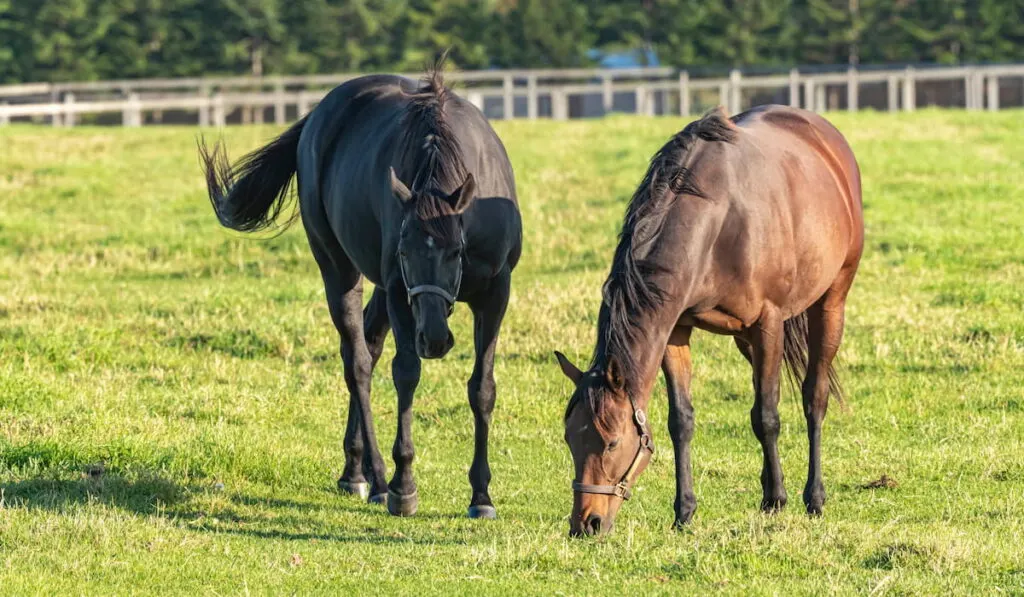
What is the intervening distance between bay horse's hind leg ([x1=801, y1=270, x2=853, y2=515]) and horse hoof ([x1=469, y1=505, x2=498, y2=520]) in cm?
173

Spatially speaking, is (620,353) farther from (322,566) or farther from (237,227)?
(237,227)

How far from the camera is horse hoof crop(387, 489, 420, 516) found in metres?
7.26

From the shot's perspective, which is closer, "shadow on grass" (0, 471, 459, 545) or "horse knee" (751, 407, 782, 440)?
"shadow on grass" (0, 471, 459, 545)

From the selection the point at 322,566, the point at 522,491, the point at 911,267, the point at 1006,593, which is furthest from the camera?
the point at 911,267

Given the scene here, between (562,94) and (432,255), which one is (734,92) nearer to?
(562,94)

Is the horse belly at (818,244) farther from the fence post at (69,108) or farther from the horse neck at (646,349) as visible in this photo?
the fence post at (69,108)

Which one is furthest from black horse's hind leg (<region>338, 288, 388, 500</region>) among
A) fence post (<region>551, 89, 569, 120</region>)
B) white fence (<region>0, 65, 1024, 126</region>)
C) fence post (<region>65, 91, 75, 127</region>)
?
fence post (<region>551, 89, 569, 120</region>)

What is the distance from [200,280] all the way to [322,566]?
9.34 metres

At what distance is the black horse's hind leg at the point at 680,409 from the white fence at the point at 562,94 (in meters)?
23.6

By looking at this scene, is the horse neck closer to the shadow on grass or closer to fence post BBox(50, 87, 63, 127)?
the shadow on grass

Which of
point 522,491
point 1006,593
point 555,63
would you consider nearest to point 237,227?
point 522,491

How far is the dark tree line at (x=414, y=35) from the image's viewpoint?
151 feet

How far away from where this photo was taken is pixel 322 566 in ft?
19.9

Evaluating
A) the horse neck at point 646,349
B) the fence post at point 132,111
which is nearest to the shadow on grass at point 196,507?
the horse neck at point 646,349
